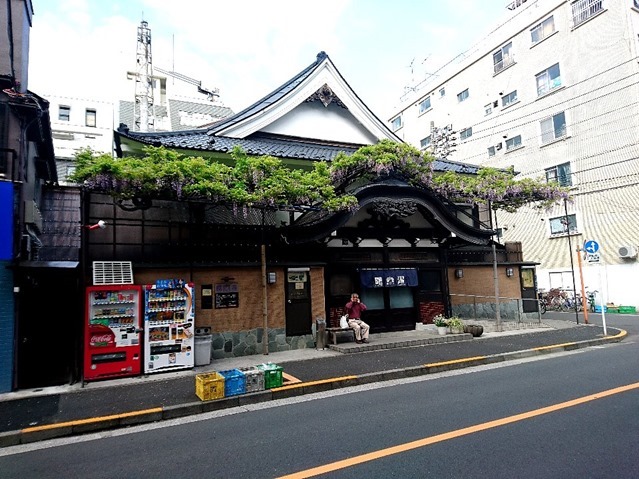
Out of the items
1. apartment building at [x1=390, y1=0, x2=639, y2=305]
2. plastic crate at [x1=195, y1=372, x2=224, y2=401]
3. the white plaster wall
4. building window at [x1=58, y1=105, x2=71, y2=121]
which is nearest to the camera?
plastic crate at [x1=195, y1=372, x2=224, y2=401]

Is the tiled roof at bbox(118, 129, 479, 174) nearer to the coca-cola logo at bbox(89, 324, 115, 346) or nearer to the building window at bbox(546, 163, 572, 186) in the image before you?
the coca-cola logo at bbox(89, 324, 115, 346)

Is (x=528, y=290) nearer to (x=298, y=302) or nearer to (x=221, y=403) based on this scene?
(x=298, y=302)

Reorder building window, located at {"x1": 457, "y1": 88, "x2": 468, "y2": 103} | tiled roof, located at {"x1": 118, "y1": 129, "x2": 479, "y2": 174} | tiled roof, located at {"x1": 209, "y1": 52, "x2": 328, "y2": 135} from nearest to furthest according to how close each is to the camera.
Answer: tiled roof, located at {"x1": 118, "y1": 129, "x2": 479, "y2": 174} < tiled roof, located at {"x1": 209, "y1": 52, "x2": 328, "y2": 135} < building window, located at {"x1": 457, "y1": 88, "x2": 468, "y2": 103}

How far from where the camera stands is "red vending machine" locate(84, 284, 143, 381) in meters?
9.07

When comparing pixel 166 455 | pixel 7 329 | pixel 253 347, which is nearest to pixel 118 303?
pixel 7 329

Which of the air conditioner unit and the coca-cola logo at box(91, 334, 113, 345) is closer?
the coca-cola logo at box(91, 334, 113, 345)

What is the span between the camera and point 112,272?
9812 mm

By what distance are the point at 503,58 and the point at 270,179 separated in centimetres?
2969

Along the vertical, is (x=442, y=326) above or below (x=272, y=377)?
above

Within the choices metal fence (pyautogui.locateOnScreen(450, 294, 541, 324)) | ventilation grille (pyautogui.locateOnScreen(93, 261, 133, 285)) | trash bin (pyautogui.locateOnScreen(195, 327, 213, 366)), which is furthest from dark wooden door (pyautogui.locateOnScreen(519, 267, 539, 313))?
ventilation grille (pyautogui.locateOnScreen(93, 261, 133, 285))

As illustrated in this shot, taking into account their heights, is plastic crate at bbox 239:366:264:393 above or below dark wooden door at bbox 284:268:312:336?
below

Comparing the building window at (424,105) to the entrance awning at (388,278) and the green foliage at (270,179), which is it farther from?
the entrance awning at (388,278)

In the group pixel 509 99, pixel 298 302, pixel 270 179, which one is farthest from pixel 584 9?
pixel 298 302

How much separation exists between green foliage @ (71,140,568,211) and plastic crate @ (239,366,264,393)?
4566mm
